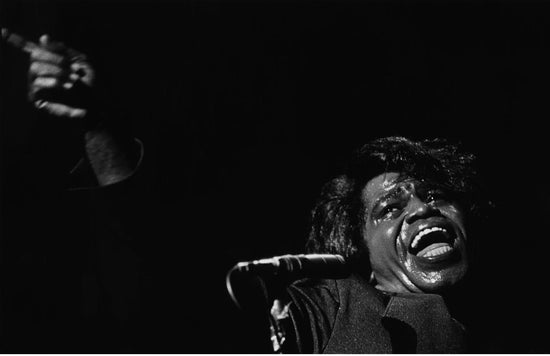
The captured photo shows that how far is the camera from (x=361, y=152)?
10.5 feet

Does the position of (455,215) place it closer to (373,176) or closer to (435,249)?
(435,249)

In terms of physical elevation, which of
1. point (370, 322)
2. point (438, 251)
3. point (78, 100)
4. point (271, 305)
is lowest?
point (370, 322)

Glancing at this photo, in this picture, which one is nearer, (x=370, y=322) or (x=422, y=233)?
(x=370, y=322)

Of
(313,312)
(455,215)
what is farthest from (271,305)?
(455,215)

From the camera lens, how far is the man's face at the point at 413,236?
2.65 meters

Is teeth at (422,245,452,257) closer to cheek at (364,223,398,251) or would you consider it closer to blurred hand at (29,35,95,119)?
cheek at (364,223,398,251)

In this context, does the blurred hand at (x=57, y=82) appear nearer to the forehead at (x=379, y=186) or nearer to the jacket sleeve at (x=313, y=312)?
the jacket sleeve at (x=313, y=312)

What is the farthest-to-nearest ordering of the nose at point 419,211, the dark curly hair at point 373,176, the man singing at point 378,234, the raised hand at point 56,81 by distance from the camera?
the dark curly hair at point 373,176 < the nose at point 419,211 < the man singing at point 378,234 < the raised hand at point 56,81

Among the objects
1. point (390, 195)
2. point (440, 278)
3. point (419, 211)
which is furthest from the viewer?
point (390, 195)

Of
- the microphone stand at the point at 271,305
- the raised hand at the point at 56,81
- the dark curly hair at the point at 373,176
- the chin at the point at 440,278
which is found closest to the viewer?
the microphone stand at the point at 271,305

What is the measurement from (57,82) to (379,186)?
1.54m

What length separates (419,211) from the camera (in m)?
2.78

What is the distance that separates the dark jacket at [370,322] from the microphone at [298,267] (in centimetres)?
34

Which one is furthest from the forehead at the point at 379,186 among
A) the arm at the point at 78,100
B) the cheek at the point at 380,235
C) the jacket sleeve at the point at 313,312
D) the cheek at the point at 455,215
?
the arm at the point at 78,100
